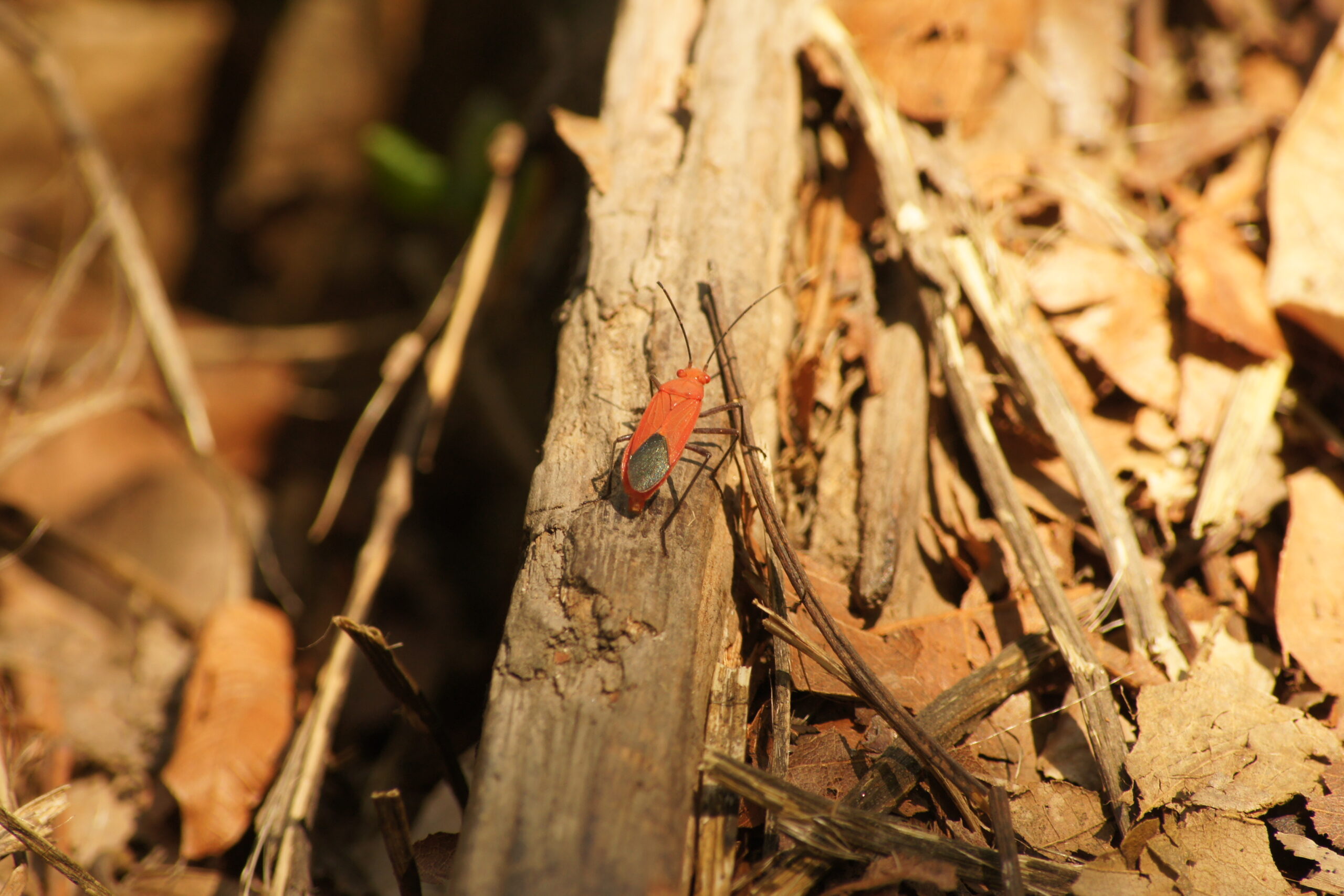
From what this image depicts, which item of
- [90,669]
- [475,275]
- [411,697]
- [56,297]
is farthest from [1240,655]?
[56,297]

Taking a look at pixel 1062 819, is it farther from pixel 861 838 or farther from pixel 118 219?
pixel 118 219

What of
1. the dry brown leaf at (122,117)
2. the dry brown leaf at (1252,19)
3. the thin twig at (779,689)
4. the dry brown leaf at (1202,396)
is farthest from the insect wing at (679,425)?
the dry brown leaf at (122,117)

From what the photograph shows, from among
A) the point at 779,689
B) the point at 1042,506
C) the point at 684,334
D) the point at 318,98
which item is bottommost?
the point at 779,689

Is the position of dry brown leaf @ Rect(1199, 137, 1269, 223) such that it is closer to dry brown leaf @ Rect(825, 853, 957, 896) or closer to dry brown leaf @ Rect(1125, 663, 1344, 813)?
dry brown leaf @ Rect(1125, 663, 1344, 813)

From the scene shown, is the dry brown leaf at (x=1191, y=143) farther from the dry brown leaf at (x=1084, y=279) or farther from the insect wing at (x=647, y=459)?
the insect wing at (x=647, y=459)

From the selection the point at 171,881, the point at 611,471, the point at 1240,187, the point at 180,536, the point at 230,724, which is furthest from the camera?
the point at 180,536

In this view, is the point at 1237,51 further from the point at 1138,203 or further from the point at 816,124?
the point at 816,124

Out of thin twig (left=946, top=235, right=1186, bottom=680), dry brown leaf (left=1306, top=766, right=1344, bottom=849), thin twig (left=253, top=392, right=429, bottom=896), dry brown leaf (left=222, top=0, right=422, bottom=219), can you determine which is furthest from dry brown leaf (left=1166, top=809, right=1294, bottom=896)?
dry brown leaf (left=222, top=0, right=422, bottom=219)
